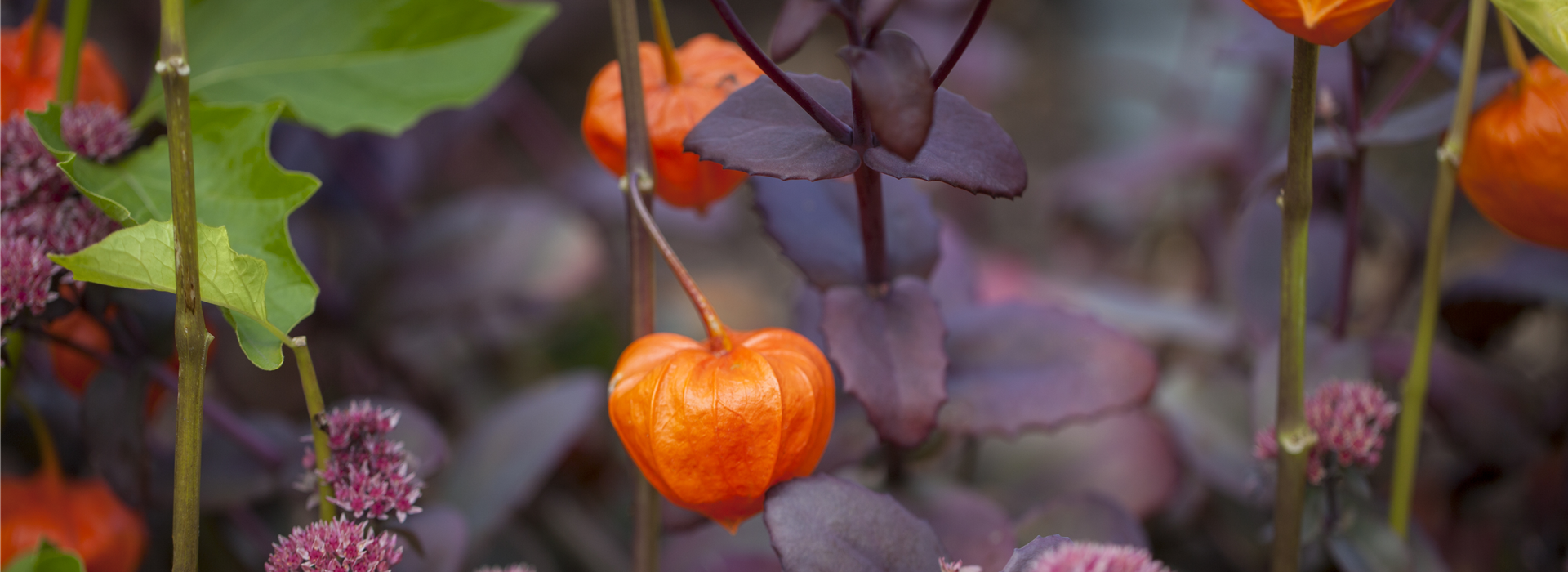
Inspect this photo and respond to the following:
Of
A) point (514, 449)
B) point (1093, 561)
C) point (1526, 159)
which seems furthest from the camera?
point (514, 449)

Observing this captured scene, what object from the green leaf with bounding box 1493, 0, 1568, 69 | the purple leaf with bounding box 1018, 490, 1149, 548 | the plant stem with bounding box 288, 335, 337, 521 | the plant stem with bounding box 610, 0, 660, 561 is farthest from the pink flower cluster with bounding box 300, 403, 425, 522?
the green leaf with bounding box 1493, 0, 1568, 69

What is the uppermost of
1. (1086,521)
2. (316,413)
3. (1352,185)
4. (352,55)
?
(352,55)

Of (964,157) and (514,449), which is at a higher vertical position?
(964,157)

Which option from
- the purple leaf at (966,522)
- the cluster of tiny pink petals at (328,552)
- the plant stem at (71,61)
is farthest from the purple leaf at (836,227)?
the plant stem at (71,61)

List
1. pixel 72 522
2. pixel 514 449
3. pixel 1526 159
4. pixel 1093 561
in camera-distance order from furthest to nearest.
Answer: pixel 514 449 → pixel 72 522 → pixel 1526 159 → pixel 1093 561

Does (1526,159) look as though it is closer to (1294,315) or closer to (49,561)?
(1294,315)

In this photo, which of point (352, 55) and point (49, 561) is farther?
point (352, 55)

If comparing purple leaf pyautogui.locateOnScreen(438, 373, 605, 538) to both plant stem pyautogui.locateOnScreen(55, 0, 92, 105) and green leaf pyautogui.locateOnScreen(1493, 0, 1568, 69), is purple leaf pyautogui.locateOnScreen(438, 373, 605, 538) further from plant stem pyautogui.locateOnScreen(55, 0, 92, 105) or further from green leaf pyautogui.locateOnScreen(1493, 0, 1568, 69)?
green leaf pyautogui.locateOnScreen(1493, 0, 1568, 69)

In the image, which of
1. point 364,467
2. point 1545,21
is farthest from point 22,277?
point 1545,21
